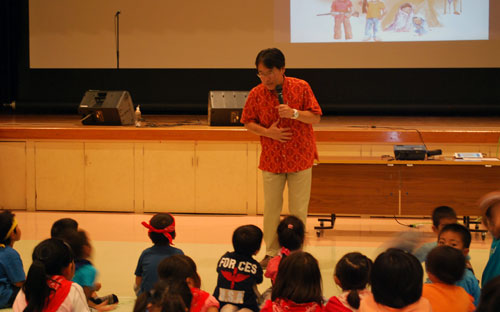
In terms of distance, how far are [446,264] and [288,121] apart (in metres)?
1.76

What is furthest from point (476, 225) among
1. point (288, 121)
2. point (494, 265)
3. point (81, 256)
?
point (81, 256)

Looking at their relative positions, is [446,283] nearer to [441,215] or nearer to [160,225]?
[441,215]

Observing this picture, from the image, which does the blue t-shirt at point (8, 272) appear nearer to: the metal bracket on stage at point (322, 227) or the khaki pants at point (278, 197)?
the khaki pants at point (278, 197)

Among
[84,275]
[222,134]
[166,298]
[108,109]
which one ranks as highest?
[108,109]

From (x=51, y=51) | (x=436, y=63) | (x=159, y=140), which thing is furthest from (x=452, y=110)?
(x=51, y=51)

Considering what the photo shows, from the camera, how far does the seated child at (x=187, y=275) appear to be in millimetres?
2393

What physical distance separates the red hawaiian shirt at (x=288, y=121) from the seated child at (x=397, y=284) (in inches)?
73.5

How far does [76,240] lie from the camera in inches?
119

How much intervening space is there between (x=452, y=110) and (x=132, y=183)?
4.81 metres

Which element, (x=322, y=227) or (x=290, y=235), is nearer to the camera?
(x=290, y=235)

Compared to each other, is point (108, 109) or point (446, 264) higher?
point (108, 109)

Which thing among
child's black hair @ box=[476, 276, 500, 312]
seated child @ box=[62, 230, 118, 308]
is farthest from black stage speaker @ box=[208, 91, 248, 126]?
child's black hair @ box=[476, 276, 500, 312]

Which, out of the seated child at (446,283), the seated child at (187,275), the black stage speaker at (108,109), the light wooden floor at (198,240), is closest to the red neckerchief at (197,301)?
the seated child at (187,275)

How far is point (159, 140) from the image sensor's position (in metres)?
5.82
